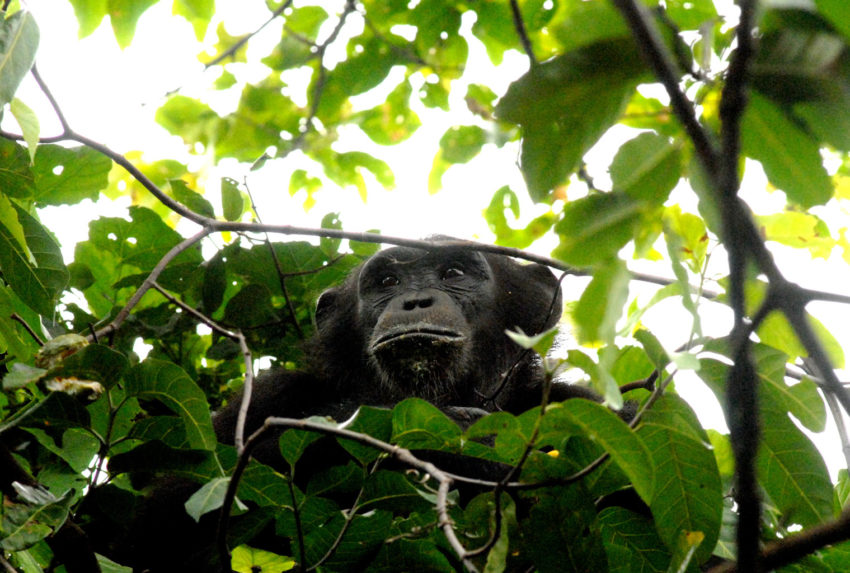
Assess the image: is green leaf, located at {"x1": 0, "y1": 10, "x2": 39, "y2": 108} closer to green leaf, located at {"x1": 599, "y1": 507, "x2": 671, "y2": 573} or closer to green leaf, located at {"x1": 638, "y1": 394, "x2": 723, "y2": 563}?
green leaf, located at {"x1": 638, "y1": 394, "x2": 723, "y2": 563}

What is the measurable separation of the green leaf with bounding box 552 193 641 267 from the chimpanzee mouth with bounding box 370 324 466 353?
294cm

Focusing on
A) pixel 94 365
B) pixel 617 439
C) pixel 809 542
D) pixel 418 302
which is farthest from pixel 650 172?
pixel 418 302

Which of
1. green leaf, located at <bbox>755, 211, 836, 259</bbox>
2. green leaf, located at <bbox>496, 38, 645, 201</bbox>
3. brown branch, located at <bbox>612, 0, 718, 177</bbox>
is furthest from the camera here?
green leaf, located at <bbox>755, 211, 836, 259</bbox>

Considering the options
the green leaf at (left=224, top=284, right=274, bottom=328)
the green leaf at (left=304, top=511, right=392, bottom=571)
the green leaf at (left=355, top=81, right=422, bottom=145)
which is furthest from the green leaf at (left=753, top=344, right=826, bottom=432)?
the green leaf at (left=355, top=81, right=422, bottom=145)

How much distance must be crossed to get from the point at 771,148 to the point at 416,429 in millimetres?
1140

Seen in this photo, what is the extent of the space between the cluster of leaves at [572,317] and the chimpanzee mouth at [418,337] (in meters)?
0.38

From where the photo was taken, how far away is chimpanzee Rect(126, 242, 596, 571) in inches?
152

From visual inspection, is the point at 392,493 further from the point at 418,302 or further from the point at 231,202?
the point at 418,302

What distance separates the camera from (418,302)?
4117 millimetres

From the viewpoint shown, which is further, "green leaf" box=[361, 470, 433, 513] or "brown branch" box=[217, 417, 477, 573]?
"green leaf" box=[361, 470, 433, 513]

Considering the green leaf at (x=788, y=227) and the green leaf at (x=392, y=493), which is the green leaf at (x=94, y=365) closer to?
the green leaf at (x=392, y=493)

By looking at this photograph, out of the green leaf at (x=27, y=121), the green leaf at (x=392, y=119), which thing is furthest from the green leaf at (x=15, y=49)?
the green leaf at (x=392, y=119)

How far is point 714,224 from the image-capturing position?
113 cm

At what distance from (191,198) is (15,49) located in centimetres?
157
